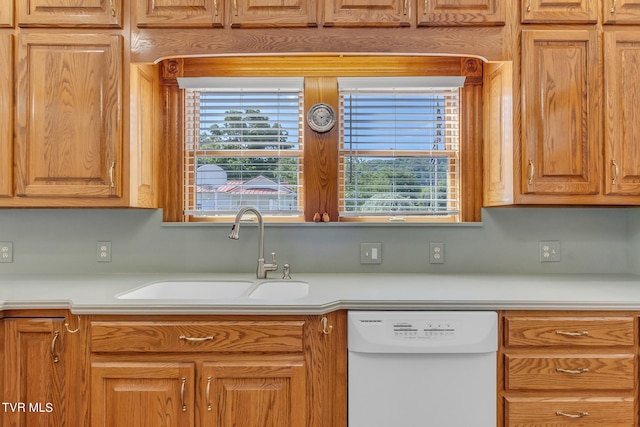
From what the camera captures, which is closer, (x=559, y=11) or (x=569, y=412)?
(x=569, y=412)

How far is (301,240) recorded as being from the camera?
2111 mm

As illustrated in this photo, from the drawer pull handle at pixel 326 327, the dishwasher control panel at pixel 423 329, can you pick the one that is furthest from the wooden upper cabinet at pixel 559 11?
the drawer pull handle at pixel 326 327

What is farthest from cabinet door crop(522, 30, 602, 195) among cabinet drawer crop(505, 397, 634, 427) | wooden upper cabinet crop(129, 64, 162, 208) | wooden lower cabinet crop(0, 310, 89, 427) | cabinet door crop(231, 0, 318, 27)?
wooden lower cabinet crop(0, 310, 89, 427)

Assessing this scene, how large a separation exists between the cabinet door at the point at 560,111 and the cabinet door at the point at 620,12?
4.4 inches

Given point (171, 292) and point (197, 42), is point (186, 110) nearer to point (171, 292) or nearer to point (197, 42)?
point (197, 42)

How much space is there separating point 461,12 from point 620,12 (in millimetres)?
727

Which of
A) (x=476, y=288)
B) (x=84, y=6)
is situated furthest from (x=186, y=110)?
(x=476, y=288)

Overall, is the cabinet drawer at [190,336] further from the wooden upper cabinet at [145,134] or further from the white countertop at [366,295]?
the wooden upper cabinet at [145,134]

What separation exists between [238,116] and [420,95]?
41.3 inches

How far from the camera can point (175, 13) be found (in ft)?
5.85

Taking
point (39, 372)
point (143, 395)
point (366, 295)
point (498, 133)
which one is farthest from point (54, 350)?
point (498, 133)

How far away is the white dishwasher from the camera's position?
1439 mm

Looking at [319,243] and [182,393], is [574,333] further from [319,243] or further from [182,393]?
[182,393]

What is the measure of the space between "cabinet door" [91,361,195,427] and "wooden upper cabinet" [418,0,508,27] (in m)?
1.82
